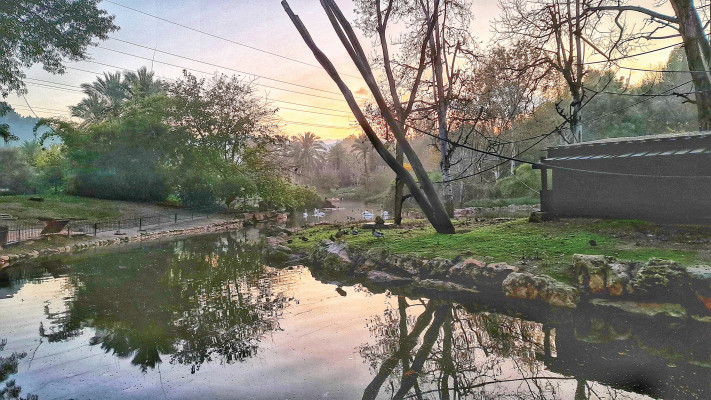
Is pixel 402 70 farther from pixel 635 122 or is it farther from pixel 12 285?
pixel 635 122

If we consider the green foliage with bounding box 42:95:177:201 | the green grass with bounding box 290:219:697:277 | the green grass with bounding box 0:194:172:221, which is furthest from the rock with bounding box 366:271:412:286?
the green foliage with bounding box 42:95:177:201

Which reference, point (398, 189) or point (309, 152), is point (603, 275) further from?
point (309, 152)

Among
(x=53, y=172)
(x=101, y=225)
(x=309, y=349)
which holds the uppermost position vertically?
(x=53, y=172)

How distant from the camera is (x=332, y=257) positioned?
42.7 feet

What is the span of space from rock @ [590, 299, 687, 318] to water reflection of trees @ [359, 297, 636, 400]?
168 centimetres

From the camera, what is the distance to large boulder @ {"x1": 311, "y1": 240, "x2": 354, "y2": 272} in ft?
41.1

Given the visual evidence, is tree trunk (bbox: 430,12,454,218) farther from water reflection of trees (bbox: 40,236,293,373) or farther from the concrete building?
water reflection of trees (bbox: 40,236,293,373)

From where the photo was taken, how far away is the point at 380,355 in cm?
609

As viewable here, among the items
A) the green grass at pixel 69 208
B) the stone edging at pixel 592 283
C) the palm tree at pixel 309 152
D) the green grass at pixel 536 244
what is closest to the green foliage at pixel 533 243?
the green grass at pixel 536 244

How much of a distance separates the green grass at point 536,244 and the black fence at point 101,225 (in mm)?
16201

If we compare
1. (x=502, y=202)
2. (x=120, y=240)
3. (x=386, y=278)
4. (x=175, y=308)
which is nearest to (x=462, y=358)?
(x=386, y=278)

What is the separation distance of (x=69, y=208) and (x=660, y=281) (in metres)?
33.9

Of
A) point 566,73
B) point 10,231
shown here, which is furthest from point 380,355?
point 10,231

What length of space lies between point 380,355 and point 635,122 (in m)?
43.0
